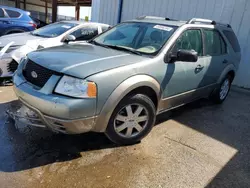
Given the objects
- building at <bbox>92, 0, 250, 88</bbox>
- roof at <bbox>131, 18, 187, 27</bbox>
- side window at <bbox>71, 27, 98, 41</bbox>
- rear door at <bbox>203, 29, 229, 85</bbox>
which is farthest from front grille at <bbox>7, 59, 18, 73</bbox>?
building at <bbox>92, 0, 250, 88</bbox>

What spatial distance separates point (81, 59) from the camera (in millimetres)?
2971

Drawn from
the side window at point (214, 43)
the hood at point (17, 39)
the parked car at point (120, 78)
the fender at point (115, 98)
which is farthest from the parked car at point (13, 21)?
the fender at point (115, 98)

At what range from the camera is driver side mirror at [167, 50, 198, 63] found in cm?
338

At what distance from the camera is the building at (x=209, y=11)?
6918 mm

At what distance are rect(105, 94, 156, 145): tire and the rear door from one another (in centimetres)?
166

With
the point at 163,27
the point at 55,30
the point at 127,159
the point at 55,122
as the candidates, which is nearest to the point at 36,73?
the point at 55,122

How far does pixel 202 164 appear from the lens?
3.13 meters

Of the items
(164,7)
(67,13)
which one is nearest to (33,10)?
(67,13)

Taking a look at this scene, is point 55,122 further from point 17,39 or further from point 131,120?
point 17,39

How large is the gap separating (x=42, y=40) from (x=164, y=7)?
4359 mm

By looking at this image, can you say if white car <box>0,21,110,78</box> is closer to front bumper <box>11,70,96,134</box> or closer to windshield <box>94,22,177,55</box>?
windshield <box>94,22,177,55</box>

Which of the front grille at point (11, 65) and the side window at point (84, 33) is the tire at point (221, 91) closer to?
the side window at point (84, 33)

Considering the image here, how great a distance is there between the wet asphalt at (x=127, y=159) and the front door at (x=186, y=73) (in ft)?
1.80

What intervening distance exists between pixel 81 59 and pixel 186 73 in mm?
1690
